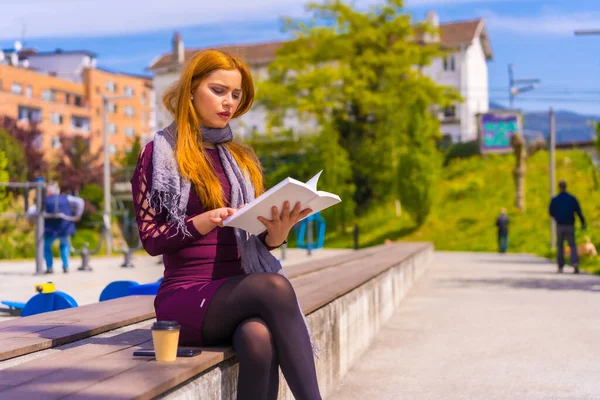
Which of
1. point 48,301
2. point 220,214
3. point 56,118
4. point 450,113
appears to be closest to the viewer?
point 220,214

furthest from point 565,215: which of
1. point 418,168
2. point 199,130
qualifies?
point 418,168

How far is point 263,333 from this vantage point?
358 centimetres

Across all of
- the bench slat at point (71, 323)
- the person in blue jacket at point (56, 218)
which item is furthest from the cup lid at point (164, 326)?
the person in blue jacket at point (56, 218)

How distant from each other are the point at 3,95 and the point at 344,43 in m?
37.9

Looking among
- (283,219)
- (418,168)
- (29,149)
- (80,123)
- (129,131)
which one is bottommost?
(418,168)

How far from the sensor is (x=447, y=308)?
11.8m

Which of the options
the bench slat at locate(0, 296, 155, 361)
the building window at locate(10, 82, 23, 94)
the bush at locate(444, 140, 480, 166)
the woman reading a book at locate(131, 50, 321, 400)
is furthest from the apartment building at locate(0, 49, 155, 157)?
the woman reading a book at locate(131, 50, 321, 400)

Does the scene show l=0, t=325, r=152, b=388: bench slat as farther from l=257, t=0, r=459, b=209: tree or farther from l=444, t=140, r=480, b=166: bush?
l=444, t=140, r=480, b=166: bush

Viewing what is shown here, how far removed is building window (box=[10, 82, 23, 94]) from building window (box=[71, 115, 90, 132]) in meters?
10.1

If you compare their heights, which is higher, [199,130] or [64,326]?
[199,130]

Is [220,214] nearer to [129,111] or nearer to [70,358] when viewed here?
[70,358]

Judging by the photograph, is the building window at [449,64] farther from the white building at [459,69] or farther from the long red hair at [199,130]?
the long red hair at [199,130]

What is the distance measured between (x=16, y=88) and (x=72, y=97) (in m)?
10.5

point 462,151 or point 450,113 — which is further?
point 450,113
